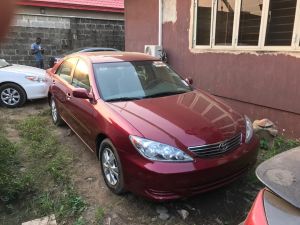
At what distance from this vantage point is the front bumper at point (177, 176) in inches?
116

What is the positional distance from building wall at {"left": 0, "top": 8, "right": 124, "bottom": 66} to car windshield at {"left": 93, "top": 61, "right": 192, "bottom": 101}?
8555 millimetres

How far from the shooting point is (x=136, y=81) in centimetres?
429

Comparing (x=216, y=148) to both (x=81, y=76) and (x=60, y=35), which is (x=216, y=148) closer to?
(x=81, y=76)

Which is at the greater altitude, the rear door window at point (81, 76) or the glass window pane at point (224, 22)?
the glass window pane at point (224, 22)

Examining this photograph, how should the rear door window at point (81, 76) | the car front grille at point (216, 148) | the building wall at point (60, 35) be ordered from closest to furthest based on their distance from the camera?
1. the car front grille at point (216, 148)
2. the rear door window at point (81, 76)
3. the building wall at point (60, 35)

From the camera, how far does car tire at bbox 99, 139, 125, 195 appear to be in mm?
3353

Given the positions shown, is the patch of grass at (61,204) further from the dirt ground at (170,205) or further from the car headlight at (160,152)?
the car headlight at (160,152)

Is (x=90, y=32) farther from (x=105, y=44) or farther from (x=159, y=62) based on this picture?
(x=159, y=62)

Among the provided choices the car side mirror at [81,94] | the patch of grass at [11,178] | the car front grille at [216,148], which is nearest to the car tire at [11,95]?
the patch of grass at [11,178]

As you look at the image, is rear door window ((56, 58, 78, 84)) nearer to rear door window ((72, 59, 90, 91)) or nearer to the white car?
rear door window ((72, 59, 90, 91))

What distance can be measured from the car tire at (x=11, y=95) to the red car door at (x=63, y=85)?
2208 mm

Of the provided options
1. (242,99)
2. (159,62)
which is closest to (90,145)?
(159,62)

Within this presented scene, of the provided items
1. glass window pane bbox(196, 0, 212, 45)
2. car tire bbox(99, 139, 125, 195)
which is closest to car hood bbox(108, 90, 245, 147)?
car tire bbox(99, 139, 125, 195)

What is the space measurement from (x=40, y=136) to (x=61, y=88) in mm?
975
